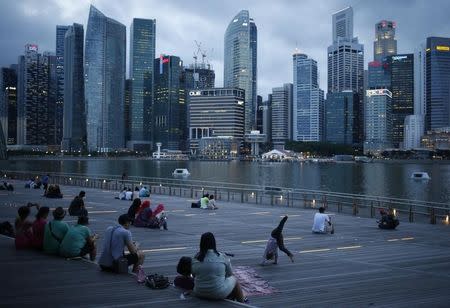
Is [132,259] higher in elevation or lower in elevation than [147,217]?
higher

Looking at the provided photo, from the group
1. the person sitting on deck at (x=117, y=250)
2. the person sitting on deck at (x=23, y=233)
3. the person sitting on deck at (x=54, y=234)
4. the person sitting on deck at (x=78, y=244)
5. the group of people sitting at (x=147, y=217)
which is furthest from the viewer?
the group of people sitting at (x=147, y=217)

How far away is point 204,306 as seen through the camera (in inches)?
328

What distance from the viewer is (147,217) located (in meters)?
20.9

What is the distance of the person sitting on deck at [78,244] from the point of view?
12.4 meters

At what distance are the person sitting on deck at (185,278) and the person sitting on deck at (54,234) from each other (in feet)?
13.9

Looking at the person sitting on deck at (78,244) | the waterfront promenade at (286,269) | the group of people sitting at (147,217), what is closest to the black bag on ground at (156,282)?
the waterfront promenade at (286,269)

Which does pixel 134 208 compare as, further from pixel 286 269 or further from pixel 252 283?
pixel 252 283

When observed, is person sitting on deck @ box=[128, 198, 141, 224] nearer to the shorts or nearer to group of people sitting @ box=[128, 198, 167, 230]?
group of people sitting @ box=[128, 198, 167, 230]

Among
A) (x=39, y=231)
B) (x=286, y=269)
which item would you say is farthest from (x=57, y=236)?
(x=286, y=269)

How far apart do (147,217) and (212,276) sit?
12439mm

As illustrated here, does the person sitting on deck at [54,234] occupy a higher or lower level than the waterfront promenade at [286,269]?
higher

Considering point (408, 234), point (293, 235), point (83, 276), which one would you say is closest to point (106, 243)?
point (83, 276)

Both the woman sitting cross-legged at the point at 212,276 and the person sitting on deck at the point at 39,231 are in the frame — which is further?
the person sitting on deck at the point at 39,231

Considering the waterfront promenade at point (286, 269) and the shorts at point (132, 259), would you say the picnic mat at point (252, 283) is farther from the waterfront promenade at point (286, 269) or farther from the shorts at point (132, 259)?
the shorts at point (132, 259)
